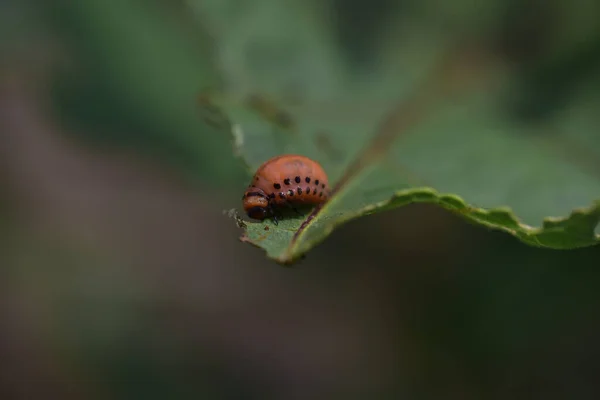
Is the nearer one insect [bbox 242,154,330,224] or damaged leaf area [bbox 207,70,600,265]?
damaged leaf area [bbox 207,70,600,265]

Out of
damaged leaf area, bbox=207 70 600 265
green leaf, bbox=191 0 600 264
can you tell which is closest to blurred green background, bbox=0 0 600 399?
green leaf, bbox=191 0 600 264

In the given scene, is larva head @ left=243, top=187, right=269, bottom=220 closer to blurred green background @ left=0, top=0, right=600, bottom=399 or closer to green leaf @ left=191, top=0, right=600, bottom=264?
green leaf @ left=191, top=0, right=600, bottom=264

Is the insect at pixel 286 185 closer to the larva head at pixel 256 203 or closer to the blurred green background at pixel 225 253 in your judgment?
the larva head at pixel 256 203

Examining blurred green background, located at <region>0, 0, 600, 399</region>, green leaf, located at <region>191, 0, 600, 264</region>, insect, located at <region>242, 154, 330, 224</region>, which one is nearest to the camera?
green leaf, located at <region>191, 0, 600, 264</region>

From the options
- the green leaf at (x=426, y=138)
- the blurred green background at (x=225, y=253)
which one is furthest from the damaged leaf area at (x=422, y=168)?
the blurred green background at (x=225, y=253)

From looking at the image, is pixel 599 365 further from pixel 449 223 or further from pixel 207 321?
pixel 207 321

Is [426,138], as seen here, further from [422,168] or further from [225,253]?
[225,253]

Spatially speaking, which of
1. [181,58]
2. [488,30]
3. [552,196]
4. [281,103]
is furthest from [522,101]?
[181,58]
